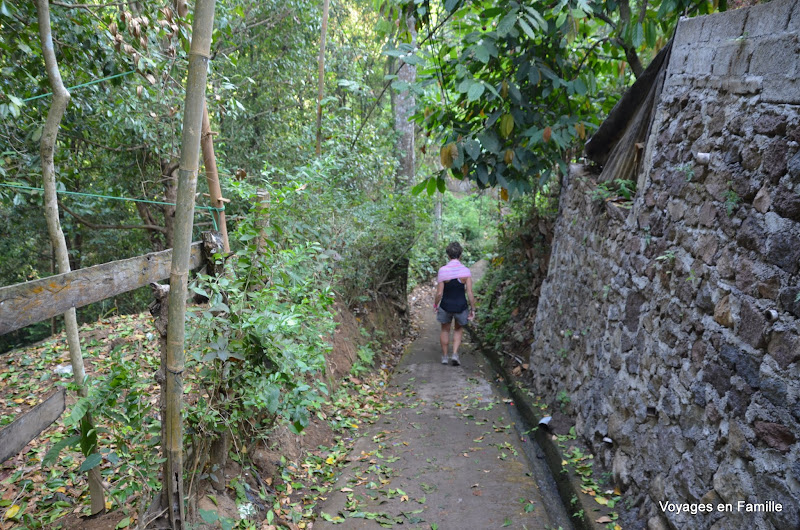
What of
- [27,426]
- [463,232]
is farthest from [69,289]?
[463,232]

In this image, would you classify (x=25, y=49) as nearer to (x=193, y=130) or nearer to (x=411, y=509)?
(x=193, y=130)

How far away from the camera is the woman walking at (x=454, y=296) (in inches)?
285

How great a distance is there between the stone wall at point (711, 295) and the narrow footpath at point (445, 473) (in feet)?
2.12

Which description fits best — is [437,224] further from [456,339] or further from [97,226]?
[97,226]

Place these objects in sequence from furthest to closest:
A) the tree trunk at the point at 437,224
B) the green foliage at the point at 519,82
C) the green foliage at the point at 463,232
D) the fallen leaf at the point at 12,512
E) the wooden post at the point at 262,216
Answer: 1. the green foliage at the point at 463,232
2. the tree trunk at the point at 437,224
3. the green foliage at the point at 519,82
4. the wooden post at the point at 262,216
5. the fallen leaf at the point at 12,512

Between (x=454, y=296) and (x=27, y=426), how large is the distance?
554 centimetres

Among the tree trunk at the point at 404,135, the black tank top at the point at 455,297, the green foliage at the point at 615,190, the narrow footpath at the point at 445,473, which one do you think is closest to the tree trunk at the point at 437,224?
the tree trunk at the point at 404,135

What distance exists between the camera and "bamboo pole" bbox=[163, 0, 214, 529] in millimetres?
2207

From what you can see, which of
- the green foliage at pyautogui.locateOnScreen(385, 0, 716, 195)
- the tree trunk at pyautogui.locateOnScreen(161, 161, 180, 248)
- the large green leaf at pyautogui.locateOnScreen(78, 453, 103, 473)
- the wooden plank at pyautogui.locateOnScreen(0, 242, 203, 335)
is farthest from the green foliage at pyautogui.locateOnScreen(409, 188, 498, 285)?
the large green leaf at pyautogui.locateOnScreen(78, 453, 103, 473)

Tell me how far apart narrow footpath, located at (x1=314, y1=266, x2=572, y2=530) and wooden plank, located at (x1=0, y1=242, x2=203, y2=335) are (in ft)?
6.86

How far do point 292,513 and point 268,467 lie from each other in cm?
42

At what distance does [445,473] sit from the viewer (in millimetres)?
4090

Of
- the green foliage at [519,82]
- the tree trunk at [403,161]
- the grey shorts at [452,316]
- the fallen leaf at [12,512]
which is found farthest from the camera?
the tree trunk at [403,161]

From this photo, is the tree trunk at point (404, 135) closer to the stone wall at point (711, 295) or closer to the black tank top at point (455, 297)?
the black tank top at point (455, 297)
